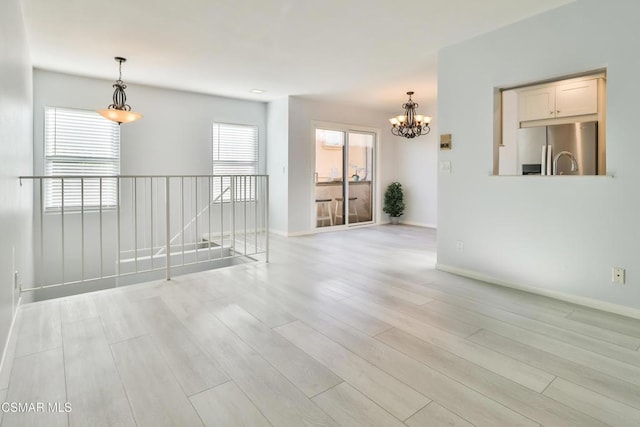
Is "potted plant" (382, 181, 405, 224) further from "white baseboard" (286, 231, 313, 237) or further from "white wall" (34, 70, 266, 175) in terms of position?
"white wall" (34, 70, 266, 175)

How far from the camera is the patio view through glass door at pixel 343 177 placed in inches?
263

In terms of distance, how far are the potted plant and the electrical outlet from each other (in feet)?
16.1

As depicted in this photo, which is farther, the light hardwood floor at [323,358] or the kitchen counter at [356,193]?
the kitchen counter at [356,193]

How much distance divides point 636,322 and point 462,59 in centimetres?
274

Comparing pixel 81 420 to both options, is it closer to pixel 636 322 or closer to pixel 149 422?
pixel 149 422

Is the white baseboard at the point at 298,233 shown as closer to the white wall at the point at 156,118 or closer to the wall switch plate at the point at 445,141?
the white wall at the point at 156,118

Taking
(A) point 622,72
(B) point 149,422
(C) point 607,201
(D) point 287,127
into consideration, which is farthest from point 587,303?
(D) point 287,127

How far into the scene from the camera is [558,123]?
373cm

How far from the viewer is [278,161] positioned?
644cm

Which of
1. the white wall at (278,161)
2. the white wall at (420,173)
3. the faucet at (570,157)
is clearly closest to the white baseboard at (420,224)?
the white wall at (420,173)

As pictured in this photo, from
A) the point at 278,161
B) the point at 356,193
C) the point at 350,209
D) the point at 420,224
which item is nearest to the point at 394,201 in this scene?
the point at 420,224

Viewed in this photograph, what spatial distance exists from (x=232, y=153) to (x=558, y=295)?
17.5ft

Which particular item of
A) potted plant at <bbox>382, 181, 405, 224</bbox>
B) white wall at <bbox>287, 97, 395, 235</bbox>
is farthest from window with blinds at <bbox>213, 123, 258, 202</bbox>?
potted plant at <bbox>382, 181, 405, 224</bbox>

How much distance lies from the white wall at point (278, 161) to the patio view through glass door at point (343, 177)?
0.67m
